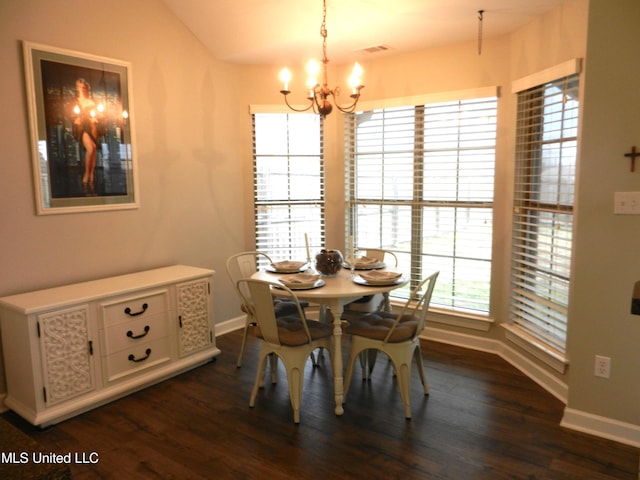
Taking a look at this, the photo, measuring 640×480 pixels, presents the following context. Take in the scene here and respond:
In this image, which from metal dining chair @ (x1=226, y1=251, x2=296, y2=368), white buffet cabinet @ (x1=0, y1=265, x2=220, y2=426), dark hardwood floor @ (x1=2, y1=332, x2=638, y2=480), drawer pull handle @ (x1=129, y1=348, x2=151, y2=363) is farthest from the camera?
metal dining chair @ (x1=226, y1=251, x2=296, y2=368)

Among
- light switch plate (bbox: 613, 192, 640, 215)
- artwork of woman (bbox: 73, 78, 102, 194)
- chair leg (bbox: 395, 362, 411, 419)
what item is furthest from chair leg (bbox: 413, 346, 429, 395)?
artwork of woman (bbox: 73, 78, 102, 194)

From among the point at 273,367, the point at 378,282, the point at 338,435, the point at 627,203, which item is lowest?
the point at 338,435

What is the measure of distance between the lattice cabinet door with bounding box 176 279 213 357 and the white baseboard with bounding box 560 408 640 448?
2.53 metres

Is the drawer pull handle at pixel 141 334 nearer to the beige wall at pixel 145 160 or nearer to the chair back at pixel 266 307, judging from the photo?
the beige wall at pixel 145 160

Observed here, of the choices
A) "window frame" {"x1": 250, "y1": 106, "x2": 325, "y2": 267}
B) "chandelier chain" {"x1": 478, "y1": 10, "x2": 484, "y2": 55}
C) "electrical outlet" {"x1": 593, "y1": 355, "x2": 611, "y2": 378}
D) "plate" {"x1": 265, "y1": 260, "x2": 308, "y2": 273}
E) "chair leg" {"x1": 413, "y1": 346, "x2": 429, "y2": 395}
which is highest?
"chandelier chain" {"x1": 478, "y1": 10, "x2": 484, "y2": 55}

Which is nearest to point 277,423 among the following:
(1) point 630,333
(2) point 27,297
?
(2) point 27,297

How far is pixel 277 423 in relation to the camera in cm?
291

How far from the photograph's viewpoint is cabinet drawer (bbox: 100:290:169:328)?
3.12 meters

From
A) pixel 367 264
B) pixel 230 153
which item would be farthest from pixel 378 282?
pixel 230 153

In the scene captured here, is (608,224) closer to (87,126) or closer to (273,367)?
(273,367)

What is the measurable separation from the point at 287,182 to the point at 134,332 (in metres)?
2.13

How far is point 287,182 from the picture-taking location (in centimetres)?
478

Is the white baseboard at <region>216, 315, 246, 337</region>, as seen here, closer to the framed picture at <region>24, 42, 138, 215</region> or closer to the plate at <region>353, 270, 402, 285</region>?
the framed picture at <region>24, 42, 138, 215</region>

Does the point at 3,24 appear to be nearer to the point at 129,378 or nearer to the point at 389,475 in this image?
the point at 129,378
